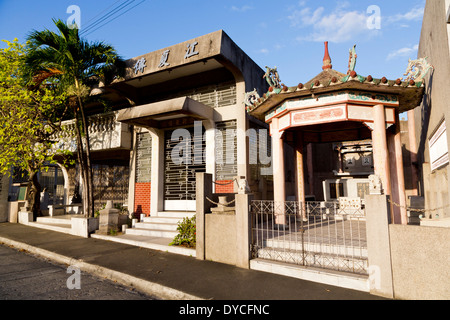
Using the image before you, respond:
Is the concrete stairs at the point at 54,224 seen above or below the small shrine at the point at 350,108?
below

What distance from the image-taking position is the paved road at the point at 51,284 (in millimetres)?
4883

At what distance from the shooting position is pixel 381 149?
300 inches

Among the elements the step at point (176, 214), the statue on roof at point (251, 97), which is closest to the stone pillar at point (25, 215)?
the step at point (176, 214)

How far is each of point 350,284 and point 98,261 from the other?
6.41 meters

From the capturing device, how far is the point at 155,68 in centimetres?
1152

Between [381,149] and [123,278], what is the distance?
26.2 feet

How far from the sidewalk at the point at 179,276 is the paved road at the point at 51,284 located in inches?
11.1

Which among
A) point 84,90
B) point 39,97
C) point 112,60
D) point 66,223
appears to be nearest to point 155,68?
point 112,60

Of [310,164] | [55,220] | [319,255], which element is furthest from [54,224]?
[310,164]

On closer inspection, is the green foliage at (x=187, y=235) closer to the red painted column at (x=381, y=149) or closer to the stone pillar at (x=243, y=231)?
the stone pillar at (x=243, y=231)

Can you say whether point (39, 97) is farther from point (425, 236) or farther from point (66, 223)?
point (425, 236)

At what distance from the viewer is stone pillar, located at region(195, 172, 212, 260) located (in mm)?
7035

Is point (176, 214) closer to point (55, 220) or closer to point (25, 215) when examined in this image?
point (55, 220)

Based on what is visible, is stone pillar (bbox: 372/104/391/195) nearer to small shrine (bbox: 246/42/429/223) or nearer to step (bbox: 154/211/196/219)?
small shrine (bbox: 246/42/429/223)
